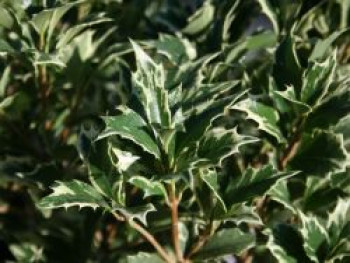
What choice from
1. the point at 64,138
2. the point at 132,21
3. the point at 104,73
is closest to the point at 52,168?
the point at 64,138

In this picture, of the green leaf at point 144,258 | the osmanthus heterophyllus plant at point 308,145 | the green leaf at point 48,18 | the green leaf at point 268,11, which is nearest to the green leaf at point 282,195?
the osmanthus heterophyllus plant at point 308,145

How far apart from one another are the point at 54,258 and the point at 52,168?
10.2 inches

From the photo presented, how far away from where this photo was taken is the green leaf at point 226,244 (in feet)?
3.61

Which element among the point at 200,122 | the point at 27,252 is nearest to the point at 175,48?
the point at 200,122

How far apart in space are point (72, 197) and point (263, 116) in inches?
13.2

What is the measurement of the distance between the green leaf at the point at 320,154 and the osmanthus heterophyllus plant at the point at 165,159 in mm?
147

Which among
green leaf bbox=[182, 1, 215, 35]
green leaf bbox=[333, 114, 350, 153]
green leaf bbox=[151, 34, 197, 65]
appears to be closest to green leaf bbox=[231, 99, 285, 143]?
green leaf bbox=[333, 114, 350, 153]

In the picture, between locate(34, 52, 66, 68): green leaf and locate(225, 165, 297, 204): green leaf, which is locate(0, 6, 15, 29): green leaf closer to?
locate(34, 52, 66, 68): green leaf

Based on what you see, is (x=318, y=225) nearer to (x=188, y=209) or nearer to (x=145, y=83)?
(x=188, y=209)

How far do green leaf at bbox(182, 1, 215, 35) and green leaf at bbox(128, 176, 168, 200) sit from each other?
45 centimetres

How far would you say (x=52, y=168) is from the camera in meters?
1.24

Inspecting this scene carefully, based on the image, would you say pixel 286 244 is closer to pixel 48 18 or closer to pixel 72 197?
pixel 72 197

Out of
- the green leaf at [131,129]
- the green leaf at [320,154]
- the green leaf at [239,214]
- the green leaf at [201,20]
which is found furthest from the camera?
the green leaf at [201,20]

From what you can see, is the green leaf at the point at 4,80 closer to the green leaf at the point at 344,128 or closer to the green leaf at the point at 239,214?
the green leaf at the point at 239,214
